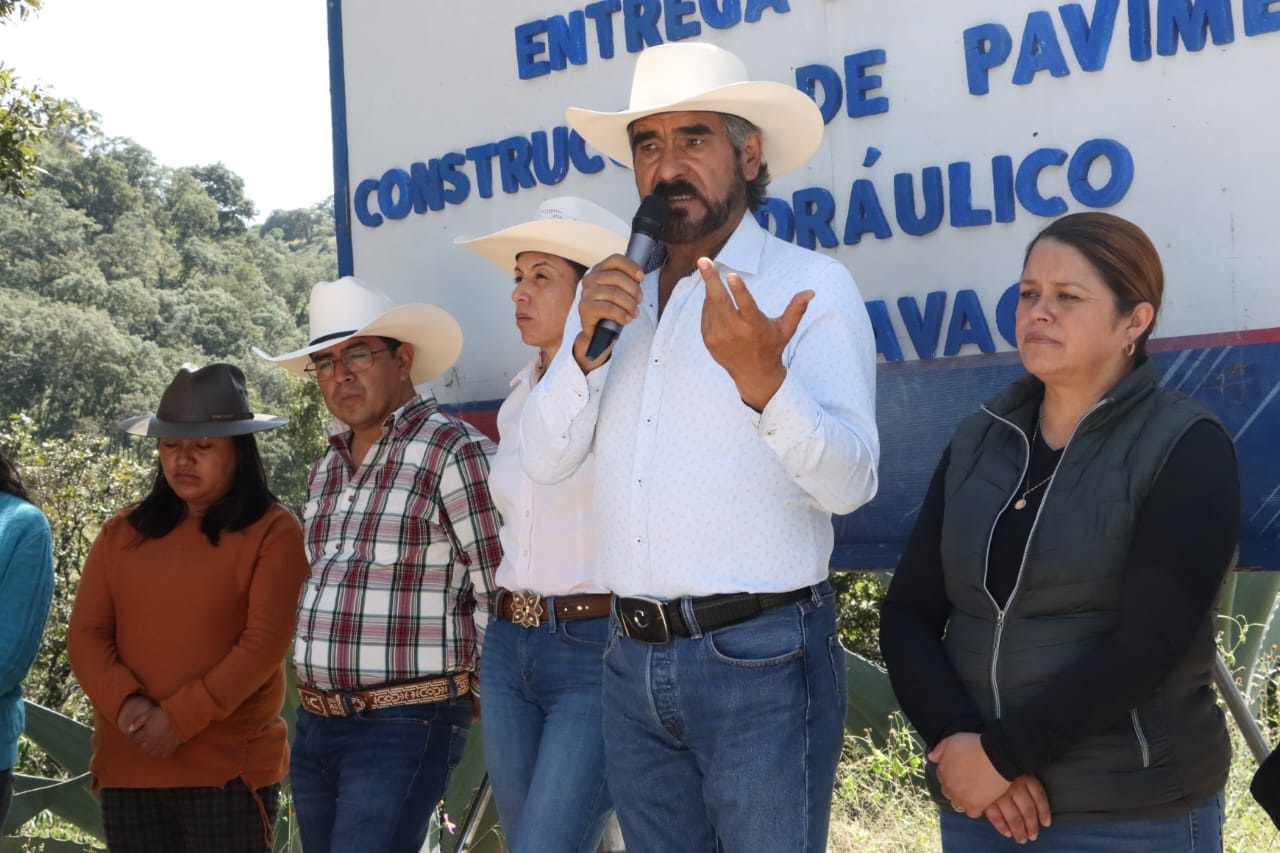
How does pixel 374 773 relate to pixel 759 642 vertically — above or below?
below

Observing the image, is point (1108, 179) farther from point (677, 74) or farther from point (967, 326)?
point (677, 74)

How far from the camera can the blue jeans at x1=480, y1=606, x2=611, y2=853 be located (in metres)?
2.86

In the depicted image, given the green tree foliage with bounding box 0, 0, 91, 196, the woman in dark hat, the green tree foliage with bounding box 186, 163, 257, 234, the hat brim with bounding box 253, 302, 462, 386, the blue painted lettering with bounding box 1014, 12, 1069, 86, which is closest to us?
the blue painted lettering with bounding box 1014, 12, 1069, 86

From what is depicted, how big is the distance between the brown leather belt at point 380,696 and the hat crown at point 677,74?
149 centimetres

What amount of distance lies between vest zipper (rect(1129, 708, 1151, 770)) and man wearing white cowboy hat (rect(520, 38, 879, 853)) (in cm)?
50

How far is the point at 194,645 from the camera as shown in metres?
3.71

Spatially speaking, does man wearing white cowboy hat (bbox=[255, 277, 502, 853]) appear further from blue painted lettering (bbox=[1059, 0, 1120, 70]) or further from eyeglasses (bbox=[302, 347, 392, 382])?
blue painted lettering (bbox=[1059, 0, 1120, 70])

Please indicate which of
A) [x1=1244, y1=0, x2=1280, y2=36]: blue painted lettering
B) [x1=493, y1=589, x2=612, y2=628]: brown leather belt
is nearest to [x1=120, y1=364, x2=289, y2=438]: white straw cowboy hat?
[x1=493, y1=589, x2=612, y2=628]: brown leather belt

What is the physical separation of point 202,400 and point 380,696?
1.14 m

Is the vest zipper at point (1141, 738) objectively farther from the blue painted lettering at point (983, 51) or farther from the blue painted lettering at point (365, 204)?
the blue painted lettering at point (365, 204)

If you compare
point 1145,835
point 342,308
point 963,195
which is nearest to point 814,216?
point 963,195

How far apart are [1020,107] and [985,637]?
Result: 1391 mm

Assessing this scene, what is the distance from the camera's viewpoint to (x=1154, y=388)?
2.37 meters

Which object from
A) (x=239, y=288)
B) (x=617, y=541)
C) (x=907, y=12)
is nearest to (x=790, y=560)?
(x=617, y=541)
